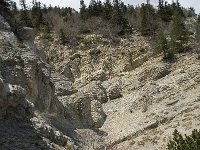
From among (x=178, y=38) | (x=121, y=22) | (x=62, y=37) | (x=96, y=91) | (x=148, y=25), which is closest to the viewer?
(x=96, y=91)

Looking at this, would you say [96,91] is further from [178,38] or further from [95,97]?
[178,38]

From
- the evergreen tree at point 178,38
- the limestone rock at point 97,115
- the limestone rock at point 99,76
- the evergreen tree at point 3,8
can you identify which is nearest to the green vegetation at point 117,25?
the evergreen tree at point 178,38

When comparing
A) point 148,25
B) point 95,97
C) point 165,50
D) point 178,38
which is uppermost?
point 148,25

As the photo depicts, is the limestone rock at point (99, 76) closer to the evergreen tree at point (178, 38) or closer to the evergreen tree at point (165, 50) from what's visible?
the evergreen tree at point (165, 50)

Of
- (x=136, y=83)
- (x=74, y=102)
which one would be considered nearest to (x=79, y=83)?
(x=136, y=83)

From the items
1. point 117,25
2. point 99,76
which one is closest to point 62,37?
point 117,25

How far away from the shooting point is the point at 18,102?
20484mm

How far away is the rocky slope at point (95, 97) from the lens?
20641 mm

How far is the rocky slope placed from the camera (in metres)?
20.6

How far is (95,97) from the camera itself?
44.5 m

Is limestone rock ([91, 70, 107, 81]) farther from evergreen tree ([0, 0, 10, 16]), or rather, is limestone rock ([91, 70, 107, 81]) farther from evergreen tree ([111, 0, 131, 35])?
evergreen tree ([0, 0, 10, 16])

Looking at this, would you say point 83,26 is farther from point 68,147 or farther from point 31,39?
point 68,147

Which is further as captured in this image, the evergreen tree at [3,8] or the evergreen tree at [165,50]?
the evergreen tree at [165,50]

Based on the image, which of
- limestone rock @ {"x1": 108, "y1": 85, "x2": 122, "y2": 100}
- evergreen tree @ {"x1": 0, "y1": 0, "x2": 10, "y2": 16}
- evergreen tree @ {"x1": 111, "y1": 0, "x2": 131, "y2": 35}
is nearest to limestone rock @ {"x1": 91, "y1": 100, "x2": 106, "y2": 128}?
limestone rock @ {"x1": 108, "y1": 85, "x2": 122, "y2": 100}
